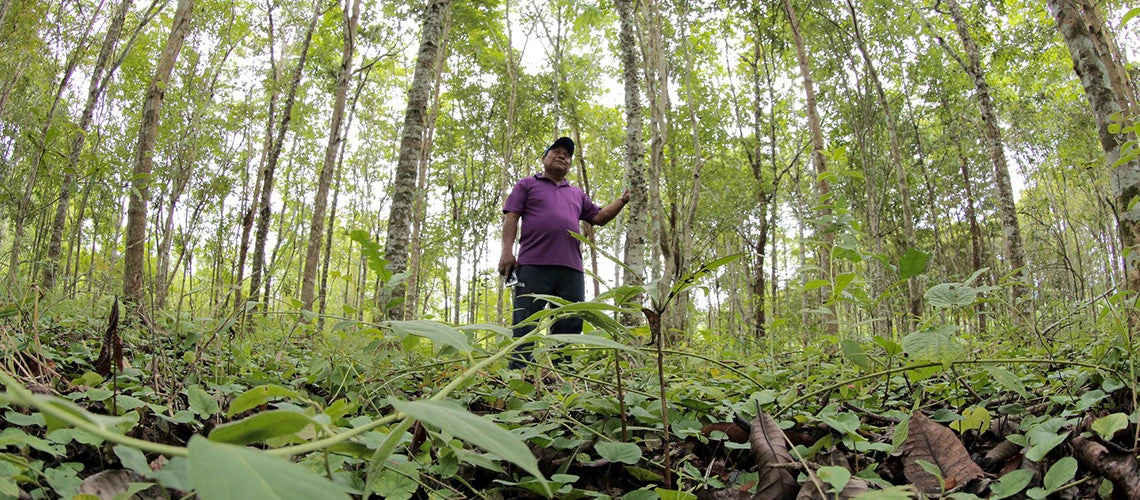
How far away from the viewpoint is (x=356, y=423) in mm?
1367

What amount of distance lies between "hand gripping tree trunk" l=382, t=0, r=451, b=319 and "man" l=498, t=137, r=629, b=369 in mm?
954

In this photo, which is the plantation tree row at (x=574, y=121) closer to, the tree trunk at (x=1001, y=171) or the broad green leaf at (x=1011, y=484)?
the tree trunk at (x=1001, y=171)

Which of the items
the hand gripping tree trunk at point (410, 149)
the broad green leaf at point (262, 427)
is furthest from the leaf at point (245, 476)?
the hand gripping tree trunk at point (410, 149)

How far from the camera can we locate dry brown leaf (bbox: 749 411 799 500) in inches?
48.9

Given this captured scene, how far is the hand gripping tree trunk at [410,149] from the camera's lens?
4.88 m

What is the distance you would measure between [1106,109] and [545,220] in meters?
3.24

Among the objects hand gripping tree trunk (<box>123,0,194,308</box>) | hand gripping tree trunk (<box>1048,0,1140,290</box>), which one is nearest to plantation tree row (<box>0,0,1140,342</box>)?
hand gripping tree trunk (<box>123,0,194,308</box>)

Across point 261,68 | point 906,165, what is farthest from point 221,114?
point 906,165

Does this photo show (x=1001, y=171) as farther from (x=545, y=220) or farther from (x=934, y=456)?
(x=934, y=456)

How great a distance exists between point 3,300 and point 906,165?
1680cm

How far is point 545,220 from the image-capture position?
14.6ft

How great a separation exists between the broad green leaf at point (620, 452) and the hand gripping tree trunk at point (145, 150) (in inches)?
149

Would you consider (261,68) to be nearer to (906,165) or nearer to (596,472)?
(596,472)

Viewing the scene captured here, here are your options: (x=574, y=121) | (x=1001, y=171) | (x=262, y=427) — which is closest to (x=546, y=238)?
(x=262, y=427)
